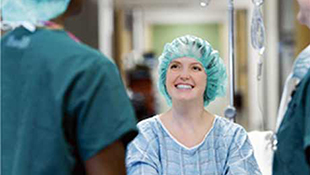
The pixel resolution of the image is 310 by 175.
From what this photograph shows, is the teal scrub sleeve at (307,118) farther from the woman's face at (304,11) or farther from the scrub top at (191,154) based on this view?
the scrub top at (191,154)

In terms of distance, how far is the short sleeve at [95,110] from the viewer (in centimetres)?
109

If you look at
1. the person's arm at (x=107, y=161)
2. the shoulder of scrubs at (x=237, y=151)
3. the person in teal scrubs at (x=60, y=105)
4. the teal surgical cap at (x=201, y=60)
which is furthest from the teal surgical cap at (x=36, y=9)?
the shoulder of scrubs at (x=237, y=151)

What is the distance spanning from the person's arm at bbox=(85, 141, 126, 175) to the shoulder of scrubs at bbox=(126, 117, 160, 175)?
53 cm

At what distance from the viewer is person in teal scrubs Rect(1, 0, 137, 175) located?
3.60 ft

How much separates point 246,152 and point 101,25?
335 cm

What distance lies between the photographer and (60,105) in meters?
1.09

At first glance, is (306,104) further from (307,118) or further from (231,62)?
(231,62)

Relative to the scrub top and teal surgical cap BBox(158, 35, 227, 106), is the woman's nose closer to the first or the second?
teal surgical cap BBox(158, 35, 227, 106)

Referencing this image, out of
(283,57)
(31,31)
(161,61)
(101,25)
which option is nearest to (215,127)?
(161,61)

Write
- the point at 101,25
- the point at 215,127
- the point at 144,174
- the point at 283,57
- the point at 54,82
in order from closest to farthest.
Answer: the point at 54,82, the point at 144,174, the point at 215,127, the point at 101,25, the point at 283,57

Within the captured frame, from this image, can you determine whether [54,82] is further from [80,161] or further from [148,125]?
[148,125]

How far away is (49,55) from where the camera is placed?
3.68ft

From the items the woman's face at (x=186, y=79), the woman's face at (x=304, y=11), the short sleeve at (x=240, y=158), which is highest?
the woman's face at (x=304, y=11)

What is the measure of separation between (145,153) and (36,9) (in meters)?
0.70
